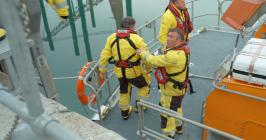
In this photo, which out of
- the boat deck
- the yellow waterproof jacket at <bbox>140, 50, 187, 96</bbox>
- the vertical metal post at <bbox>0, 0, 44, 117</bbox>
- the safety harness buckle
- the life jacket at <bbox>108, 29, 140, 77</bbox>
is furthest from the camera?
the boat deck

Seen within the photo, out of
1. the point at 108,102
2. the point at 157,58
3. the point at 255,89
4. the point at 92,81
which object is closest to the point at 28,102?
the point at 157,58

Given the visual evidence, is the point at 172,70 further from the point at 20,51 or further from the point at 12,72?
the point at 20,51

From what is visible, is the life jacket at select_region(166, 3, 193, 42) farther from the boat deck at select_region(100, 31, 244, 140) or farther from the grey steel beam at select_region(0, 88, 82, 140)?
the grey steel beam at select_region(0, 88, 82, 140)

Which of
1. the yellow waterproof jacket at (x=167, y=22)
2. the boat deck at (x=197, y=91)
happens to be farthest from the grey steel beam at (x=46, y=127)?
the yellow waterproof jacket at (x=167, y=22)

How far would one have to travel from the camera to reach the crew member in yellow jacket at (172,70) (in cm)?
352

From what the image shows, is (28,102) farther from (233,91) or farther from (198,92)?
(198,92)

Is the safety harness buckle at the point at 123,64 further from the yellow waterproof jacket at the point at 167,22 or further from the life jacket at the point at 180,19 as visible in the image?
the life jacket at the point at 180,19

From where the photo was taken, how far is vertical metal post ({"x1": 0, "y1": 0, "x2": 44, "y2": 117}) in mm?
696

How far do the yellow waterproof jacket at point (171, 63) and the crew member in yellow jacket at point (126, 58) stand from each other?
0.20 m

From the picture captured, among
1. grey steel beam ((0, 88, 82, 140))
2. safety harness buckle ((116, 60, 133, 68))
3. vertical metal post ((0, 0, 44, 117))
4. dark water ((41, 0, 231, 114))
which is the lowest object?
dark water ((41, 0, 231, 114))

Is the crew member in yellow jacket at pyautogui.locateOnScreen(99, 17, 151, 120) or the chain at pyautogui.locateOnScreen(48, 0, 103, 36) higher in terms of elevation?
the crew member in yellow jacket at pyautogui.locateOnScreen(99, 17, 151, 120)

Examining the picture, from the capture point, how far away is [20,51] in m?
0.73

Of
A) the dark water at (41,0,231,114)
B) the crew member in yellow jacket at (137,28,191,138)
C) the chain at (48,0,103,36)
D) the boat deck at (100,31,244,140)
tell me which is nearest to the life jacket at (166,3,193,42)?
the boat deck at (100,31,244,140)

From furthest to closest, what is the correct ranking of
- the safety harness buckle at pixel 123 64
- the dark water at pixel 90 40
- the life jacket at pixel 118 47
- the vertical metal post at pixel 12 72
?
the dark water at pixel 90 40, the safety harness buckle at pixel 123 64, the life jacket at pixel 118 47, the vertical metal post at pixel 12 72
